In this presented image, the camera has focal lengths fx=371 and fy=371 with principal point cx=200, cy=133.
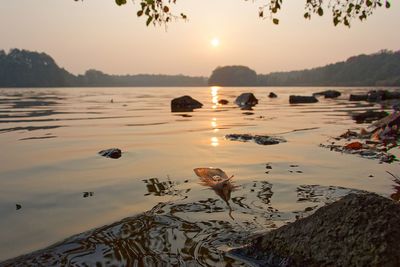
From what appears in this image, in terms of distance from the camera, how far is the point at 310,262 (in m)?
2.88

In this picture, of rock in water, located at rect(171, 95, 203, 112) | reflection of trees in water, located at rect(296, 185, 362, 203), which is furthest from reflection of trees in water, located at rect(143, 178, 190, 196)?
rock in water, located at rect(171, 95, 203, 112)

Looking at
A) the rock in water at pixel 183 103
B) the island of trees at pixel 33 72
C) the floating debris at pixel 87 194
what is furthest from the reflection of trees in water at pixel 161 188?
the island of trees at pixel 33 72

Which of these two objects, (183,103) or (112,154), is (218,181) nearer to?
(112,154)

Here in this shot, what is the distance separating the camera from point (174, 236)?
3748mm

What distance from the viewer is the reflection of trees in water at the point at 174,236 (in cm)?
324

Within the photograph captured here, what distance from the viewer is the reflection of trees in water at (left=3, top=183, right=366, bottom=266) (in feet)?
10.6

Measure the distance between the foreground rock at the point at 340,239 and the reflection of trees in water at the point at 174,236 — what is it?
350 mm

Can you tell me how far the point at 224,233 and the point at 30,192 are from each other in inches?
122

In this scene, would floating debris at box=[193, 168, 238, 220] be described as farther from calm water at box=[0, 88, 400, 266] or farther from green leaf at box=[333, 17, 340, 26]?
green leaf at box=[333, 17, 340, 26]

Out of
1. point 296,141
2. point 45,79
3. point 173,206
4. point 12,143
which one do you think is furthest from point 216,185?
point 45,79

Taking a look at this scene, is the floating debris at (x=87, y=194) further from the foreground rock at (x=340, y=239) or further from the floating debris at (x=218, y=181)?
the foreground rock at (x=340, y=239)

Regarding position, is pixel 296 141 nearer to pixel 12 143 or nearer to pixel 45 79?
pixel 12 143

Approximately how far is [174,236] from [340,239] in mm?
1631

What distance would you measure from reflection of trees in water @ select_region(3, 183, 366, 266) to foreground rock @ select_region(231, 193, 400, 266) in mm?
350
